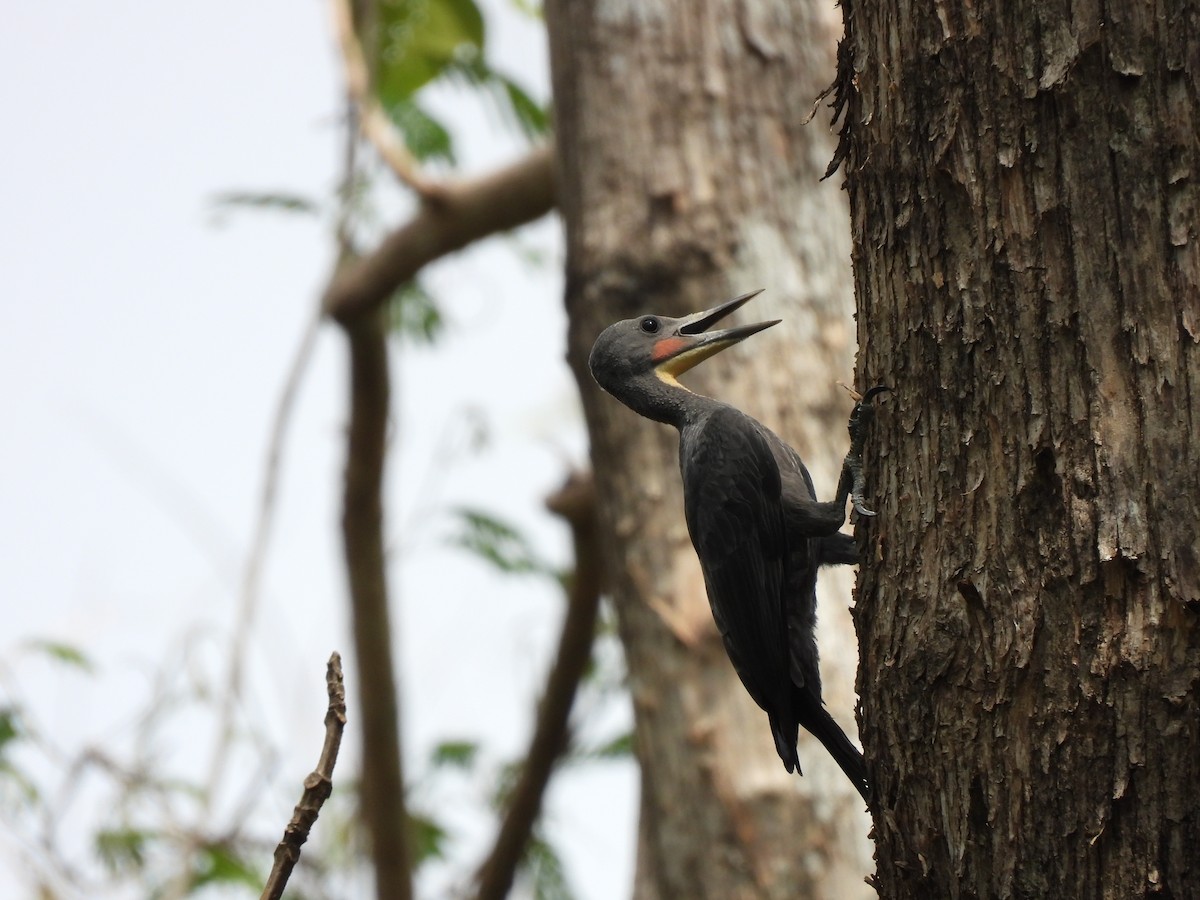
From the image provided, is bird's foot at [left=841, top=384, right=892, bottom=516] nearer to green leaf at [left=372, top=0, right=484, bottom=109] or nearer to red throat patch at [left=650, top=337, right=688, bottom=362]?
red throat patch at [left=650, top=337, right=688, bottom=362]

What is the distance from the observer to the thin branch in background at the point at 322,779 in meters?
1.69

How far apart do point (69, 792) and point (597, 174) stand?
2.96 m

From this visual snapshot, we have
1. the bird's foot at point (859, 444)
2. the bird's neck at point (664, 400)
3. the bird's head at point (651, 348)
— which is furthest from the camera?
the bird's head at point (651, 348)

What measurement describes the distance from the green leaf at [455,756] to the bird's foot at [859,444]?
473 centimetres

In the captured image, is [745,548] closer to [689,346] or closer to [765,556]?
[765,556]

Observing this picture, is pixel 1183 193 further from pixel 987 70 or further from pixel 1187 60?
pixel 987 70

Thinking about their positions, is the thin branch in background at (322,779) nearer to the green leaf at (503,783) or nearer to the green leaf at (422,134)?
the green leaf at (422,134)

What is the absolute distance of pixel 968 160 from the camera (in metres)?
1.98

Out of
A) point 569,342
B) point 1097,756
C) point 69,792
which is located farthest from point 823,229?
point 69,792

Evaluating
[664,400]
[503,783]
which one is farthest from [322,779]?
[503,783]

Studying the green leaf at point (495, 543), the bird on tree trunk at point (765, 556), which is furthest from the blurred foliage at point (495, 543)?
the bird on tree trunk at point (765, 556)

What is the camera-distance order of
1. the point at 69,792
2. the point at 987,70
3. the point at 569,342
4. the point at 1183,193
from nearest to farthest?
the point at 1183,193
the point at 987,70
the point at 569,342
the point at 69,792

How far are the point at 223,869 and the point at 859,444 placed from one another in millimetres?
3834

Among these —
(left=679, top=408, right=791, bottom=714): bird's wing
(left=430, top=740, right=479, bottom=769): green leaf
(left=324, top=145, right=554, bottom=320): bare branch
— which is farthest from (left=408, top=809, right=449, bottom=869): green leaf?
(left=679, top=408, right=791, bottom=714): bird's wing
